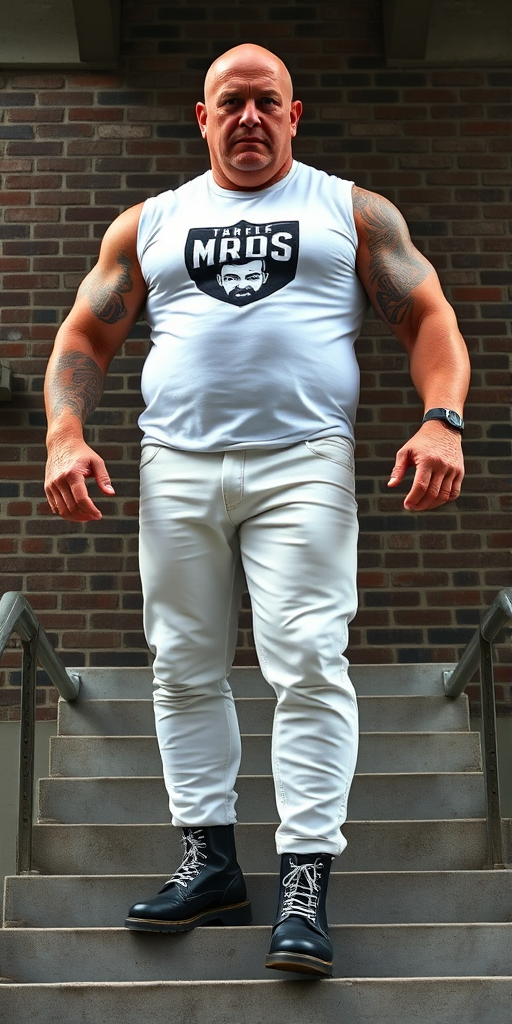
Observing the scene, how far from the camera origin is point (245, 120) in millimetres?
2145

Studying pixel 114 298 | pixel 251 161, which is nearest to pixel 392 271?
pixel 251 161

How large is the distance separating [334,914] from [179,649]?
0.68m

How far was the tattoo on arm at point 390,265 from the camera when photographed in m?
2.15

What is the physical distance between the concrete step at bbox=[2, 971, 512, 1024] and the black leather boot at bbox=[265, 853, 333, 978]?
7 cm

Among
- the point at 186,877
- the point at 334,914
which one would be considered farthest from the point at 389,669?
the point at 186,877

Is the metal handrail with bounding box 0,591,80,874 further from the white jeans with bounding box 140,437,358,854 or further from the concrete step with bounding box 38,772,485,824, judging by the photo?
the white jeans with bounding box 140,437,358,854

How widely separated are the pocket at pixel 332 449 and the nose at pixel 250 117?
0.61 meters

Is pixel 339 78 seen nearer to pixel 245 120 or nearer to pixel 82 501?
pixel 245 120

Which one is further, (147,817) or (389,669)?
(389,669)

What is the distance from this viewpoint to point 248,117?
214 centimetres

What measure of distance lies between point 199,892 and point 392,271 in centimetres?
119

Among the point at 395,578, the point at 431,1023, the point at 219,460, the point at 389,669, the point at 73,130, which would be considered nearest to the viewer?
the point at 431,1023

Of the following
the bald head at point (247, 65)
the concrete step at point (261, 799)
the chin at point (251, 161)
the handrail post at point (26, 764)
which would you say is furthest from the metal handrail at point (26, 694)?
the bald head at point (247, 65)

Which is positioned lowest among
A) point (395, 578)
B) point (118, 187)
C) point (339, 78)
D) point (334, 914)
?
point (334, 914)
